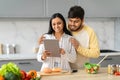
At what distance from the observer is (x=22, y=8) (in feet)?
10.9

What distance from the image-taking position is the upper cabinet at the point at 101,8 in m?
3.58

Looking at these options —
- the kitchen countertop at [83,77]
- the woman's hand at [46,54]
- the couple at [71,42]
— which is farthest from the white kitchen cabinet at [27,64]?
the kitchen countertop at [83,77]

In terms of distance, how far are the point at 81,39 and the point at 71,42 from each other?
139mm

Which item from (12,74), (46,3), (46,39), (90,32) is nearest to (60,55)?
(46,39)

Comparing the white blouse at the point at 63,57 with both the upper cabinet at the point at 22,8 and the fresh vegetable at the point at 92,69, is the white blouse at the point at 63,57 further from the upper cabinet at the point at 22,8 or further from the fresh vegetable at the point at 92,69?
the upper cabinet at the point at 22,8

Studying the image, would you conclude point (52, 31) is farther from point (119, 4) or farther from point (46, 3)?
point (119, 4)

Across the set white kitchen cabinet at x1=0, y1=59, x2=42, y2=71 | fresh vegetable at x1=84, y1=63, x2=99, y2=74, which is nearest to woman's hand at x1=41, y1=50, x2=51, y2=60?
fresh vegetable at x1=84, y1=63, x2=99, y2=74

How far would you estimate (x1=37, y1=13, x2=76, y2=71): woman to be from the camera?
2164 millimetres

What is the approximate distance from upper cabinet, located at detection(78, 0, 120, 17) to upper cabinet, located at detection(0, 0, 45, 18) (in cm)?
60

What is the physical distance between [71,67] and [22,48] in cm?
158

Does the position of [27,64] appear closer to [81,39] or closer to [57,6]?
[57,6]

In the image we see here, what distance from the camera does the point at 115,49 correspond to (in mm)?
4066

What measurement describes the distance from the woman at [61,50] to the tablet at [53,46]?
45 millimetres

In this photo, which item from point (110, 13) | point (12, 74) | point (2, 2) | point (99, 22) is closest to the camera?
point (12, 74)
